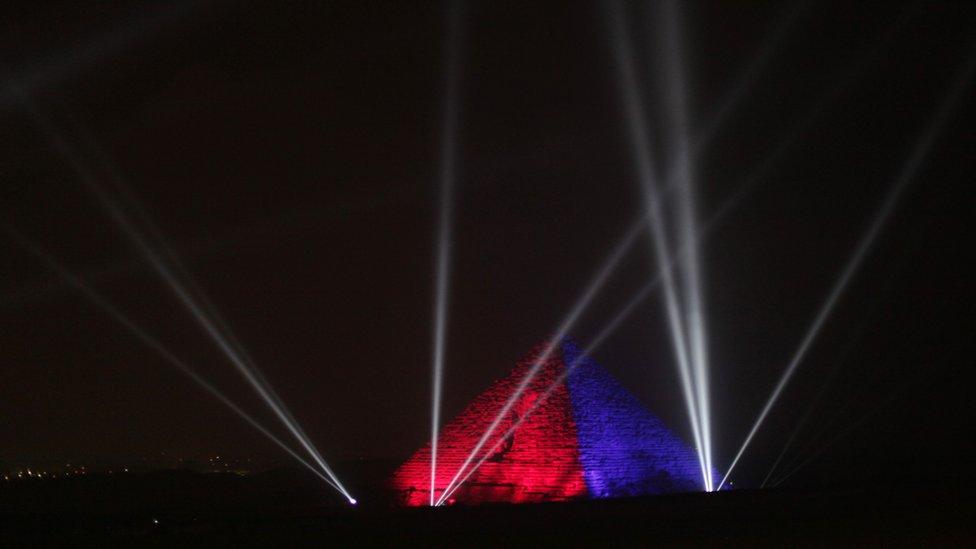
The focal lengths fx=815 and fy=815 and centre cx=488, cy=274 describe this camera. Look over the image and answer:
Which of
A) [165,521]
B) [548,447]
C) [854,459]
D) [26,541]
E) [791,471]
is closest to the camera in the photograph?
[26,541]

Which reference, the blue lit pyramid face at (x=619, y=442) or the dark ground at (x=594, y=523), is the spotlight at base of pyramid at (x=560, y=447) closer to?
the blue lit pyramid face at (x=619, y=442)

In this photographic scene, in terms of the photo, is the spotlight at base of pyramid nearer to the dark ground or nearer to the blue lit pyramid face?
the blue lit pyramid face

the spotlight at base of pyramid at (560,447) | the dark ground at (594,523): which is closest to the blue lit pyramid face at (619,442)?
the spotlight at base of pyramid at (560,447)

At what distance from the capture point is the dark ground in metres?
11.5

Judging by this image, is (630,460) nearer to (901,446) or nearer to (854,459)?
(854,459)

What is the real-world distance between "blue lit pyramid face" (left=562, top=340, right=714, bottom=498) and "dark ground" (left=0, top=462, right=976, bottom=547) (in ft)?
14.9

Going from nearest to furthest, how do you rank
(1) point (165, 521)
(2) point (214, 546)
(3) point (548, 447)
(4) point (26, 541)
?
(2) point (214, 546) < (4) point (26, 541) < (1) point (165, 521) < (3) point (548, 447)

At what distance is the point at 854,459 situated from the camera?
43.6 meters

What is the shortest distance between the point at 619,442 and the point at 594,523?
976cm

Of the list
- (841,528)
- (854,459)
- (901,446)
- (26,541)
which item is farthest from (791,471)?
(26,541)

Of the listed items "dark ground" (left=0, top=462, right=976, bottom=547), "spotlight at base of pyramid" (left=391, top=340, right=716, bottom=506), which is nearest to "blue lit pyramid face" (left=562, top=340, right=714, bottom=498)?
"spotlight at base of pyramid" (left=391, top=340, right=716, bottom=506)

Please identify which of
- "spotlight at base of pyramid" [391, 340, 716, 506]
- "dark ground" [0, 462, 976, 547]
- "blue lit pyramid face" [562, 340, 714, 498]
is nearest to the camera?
"dark ground" [0, 462, 976, 547]

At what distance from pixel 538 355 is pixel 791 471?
18.4 meters

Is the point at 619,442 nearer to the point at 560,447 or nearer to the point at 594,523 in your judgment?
the point at 560,447
